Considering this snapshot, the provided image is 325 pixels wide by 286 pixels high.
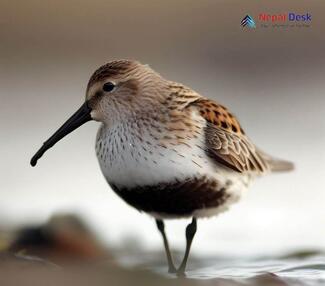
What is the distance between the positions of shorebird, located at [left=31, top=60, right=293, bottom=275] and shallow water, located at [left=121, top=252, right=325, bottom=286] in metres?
0.20

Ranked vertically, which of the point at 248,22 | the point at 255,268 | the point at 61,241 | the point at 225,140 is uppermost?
the point at 248,22

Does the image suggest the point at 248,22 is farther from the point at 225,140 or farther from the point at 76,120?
the point at 76,120

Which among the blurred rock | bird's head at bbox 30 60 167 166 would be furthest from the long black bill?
the blurred rock

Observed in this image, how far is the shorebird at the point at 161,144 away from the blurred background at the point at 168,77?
956 millimetres

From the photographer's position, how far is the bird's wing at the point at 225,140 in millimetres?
3260

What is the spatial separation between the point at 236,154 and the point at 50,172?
1709mm

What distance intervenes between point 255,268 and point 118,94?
966 millimetres

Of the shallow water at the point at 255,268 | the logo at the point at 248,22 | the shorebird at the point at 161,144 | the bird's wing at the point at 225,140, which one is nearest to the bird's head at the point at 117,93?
the shorebird at the point at 161,144

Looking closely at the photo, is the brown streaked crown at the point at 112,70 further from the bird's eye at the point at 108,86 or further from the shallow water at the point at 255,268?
the shallow water at the point at 255,268

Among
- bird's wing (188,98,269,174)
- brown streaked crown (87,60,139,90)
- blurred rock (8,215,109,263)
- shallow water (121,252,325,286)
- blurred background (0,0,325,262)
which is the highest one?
blurred background (0,0,325,262)

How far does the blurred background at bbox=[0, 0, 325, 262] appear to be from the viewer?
445cm

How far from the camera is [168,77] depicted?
18.7ft

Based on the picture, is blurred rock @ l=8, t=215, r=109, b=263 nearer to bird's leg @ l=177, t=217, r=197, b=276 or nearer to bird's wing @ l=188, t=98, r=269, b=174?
bird's leg @ l=177, t=217, r=197, b=276

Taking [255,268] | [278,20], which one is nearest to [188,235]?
[255,268]
